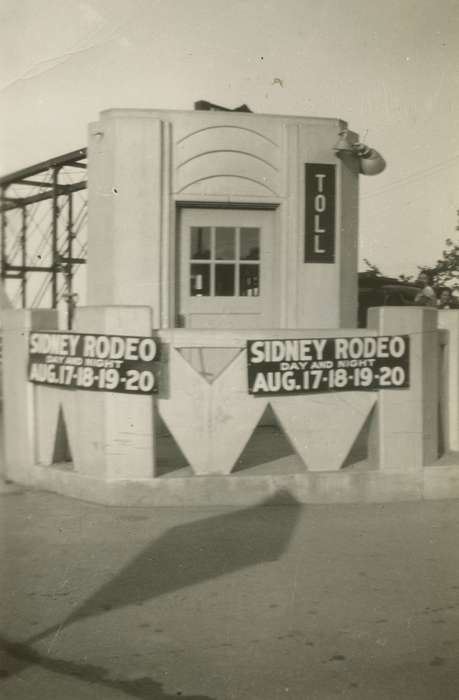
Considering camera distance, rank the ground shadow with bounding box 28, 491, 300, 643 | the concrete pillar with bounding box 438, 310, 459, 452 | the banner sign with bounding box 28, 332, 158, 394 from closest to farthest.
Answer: the ground shadow with bounding box 28, 491, 300, 643
the banner sign with bounding box 28, 332, 158, 394
the concrete pillar with bounding box 438, 310, 459, 452

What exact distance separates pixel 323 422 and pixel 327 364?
1.47 ft

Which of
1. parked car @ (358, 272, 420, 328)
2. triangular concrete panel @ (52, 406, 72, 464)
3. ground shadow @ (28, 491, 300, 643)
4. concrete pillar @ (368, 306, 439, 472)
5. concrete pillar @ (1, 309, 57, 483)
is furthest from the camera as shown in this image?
parked car @ (358, 272, 420, 328)

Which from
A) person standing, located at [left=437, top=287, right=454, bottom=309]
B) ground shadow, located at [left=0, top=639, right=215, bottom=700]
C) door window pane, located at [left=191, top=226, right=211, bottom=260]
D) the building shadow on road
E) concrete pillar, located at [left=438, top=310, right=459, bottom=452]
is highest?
door window pane, located at [left=191, top=226, right=211, bottom=260]

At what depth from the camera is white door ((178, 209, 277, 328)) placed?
938 centimetres

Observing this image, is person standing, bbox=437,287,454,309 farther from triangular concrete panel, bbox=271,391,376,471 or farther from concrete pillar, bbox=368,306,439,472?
triangular concrete panel, bbox=271,391,376,471

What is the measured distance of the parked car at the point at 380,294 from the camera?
17.8 meters

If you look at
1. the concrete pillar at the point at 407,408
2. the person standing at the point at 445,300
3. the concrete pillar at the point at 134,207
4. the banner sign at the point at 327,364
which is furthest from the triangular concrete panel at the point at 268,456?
the person standing at the point at 445,300

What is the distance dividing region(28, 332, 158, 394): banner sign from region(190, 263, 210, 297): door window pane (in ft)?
9.26

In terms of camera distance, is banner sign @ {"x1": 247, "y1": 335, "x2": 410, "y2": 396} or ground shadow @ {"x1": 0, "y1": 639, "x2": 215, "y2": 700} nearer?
ground shadow @ {"x1": 0, "y1": 639, "x2": 215, "y2": 700}

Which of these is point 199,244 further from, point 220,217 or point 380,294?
point 380,294

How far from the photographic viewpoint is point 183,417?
645 centimetres

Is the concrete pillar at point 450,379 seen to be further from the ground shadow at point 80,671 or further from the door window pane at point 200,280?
the ground shadow at point 80,671

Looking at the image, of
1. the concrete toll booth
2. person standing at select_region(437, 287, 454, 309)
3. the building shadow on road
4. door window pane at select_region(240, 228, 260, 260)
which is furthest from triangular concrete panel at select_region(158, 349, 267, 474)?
person standing at select_region(437, 287, 454, 309)

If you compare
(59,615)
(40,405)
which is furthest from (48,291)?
(59,615)
